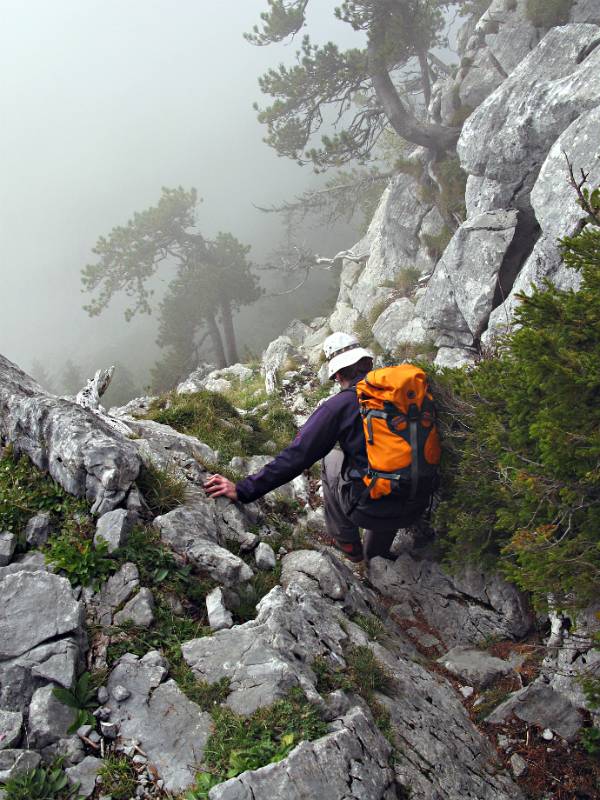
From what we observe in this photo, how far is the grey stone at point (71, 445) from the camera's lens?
4.50m

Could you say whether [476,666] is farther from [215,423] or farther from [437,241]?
[437,241]

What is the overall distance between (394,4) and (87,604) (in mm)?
25751

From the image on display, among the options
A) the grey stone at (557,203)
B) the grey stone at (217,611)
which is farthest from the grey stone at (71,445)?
the grey stone at (557,203)

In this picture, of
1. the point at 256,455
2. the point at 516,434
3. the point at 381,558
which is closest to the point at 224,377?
the point at 256,455

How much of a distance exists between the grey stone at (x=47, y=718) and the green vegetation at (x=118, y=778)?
0.36m

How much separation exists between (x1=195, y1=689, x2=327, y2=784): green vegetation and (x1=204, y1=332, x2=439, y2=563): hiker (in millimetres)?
2132

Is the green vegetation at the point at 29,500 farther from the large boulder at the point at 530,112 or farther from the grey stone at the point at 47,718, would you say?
the large boulder at the point at 530,112

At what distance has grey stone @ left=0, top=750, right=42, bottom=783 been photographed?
2590 millimetres

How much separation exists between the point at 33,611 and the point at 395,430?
340 centimetres

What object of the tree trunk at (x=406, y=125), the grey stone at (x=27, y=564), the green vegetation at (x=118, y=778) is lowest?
the green vegetation at (x=118, y=778)

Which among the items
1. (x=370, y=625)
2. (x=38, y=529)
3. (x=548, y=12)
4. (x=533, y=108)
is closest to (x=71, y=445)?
(x=38, y=529)

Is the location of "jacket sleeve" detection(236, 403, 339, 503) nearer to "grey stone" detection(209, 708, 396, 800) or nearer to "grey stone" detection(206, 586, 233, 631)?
"grey stone" detection(206, 586, 233, 631)

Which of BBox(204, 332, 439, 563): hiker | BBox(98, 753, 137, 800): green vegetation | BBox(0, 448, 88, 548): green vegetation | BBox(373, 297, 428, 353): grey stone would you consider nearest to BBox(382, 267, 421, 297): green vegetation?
BBox(373, 297, 428, 353): grey stone

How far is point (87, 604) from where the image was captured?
3703 millimetres
